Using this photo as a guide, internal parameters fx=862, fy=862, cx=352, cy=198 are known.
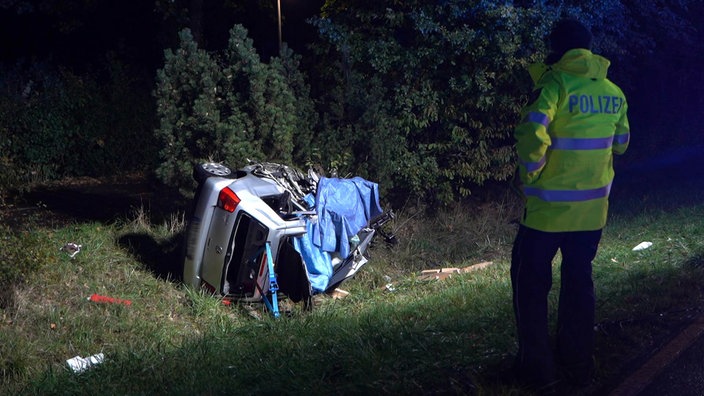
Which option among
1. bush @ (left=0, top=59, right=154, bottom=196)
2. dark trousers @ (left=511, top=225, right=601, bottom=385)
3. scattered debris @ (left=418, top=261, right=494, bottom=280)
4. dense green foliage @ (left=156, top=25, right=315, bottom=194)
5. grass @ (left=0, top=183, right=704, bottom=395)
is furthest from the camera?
bush @ (left=0, top=59, right=154, bottom=196)

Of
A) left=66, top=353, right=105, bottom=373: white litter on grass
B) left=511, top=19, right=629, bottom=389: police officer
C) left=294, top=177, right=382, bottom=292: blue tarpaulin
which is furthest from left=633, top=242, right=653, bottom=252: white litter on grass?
left=66, top=353, right=105, bottom=373: white litter on grass

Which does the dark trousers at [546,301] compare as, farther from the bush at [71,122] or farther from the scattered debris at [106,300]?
the bush at [71,122]

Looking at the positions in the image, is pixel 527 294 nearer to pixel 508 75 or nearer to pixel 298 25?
pixel 508 75

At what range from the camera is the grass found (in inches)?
207

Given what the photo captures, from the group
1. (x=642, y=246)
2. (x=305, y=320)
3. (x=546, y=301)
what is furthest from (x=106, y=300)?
(x=642, y=246)

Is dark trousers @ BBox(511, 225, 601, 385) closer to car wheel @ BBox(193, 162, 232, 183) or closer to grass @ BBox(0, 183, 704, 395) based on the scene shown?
grass @ BBox(0, 183, 704, 395)

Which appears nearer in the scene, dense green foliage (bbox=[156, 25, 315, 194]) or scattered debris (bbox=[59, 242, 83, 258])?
scattered debris (bbox=[59, 242, 83, 258])

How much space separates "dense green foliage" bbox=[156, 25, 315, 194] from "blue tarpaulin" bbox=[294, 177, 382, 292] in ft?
4.03

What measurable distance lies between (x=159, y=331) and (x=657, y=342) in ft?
13.3

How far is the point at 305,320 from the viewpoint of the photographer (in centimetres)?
708

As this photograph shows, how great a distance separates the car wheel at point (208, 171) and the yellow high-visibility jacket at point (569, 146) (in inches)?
169

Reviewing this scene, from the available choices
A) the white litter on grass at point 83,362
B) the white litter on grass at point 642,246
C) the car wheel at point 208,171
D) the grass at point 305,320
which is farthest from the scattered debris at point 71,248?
the white litter on grass at point 642,246

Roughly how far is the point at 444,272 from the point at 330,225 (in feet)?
5.61

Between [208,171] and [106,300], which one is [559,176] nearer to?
[208,171]
